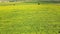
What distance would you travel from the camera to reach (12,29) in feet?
6.85

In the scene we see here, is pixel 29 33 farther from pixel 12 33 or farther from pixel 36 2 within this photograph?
pixel 36 2

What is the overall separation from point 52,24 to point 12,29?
69cm

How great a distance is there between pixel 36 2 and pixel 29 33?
2850mm

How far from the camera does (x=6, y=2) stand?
15.0ft

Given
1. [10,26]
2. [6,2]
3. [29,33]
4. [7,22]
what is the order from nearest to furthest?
[29,33] → [10,26] → [7,22] → [6,2]

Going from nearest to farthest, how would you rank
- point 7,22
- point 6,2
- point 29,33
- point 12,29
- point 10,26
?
point 29,33
point 12,29
point 10,26
point 7,22
point 6,2

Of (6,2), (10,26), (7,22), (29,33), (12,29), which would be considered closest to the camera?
(29,33)

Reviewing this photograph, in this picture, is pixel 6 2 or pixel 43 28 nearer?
pixel 43 28

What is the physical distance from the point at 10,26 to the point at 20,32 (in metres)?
0.34

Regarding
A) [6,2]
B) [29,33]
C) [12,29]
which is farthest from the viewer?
[6,2]

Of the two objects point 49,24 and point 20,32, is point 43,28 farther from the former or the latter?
point 20,32

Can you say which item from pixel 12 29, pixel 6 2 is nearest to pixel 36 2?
pixel 6 2

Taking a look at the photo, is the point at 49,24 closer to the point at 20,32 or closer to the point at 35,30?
the point at 35,30

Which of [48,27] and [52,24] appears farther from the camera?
[52,24]
